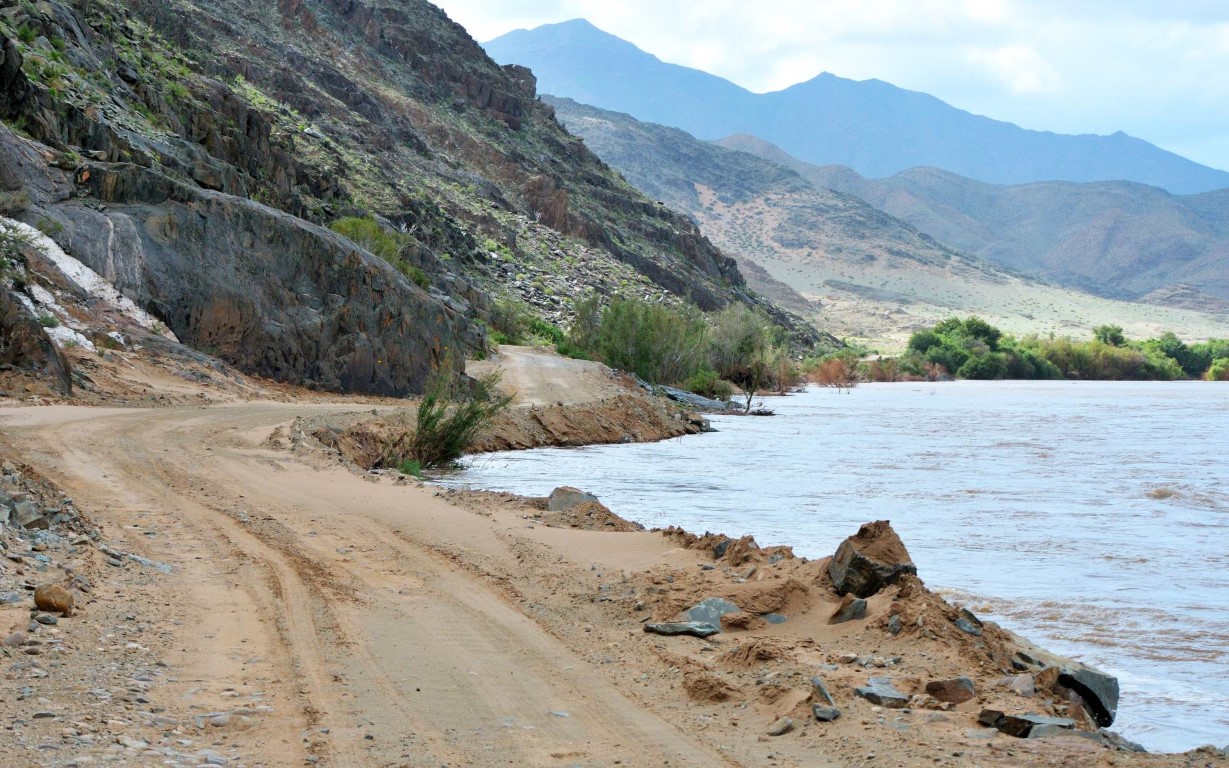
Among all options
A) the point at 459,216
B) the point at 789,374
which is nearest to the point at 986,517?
the point at 789,374

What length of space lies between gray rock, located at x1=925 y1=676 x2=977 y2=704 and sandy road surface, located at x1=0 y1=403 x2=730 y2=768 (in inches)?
68.7

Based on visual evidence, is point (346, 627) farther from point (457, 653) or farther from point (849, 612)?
point (849, 612)

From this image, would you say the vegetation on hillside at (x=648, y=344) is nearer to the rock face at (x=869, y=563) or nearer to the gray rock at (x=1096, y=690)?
the rock face at (x=869, y=563)

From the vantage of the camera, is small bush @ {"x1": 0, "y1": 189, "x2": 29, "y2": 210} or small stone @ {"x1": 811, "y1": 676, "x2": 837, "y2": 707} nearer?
small stone @ {"x1": 811, "y1": 676, "x2": 837, "y2": 707}

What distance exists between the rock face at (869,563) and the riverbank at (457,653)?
91 millimetres

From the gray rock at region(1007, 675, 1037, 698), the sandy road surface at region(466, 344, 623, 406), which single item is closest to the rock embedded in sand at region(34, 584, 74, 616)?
the gray rock at region(1007, 675, 1037, 698)

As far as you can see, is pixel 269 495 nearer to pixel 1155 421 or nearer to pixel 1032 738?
pixel 1032 738

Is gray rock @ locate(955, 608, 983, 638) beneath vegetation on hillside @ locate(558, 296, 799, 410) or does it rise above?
beneath

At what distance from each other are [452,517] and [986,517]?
10170 millimetres

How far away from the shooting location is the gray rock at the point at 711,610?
29.3 feet

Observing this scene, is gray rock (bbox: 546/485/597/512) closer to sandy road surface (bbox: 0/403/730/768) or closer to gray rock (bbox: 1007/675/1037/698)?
sandy road surface (bbox: 0/403/730/768)

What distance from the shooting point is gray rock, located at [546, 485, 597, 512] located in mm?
15256

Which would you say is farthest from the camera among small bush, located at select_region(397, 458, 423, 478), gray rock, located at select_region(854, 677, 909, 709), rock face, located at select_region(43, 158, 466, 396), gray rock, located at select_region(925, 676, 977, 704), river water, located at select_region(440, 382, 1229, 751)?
rock face, located at select_region(43, 158, 466, 396)

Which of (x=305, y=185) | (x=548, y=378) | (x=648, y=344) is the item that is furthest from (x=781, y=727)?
(x=305, y=185)
